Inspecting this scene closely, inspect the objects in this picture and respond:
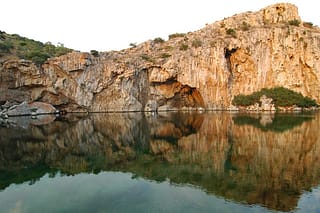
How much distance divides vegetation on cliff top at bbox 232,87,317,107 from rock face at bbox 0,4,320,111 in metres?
2.96

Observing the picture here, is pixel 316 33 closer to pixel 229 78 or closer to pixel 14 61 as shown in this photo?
pixel 229 78

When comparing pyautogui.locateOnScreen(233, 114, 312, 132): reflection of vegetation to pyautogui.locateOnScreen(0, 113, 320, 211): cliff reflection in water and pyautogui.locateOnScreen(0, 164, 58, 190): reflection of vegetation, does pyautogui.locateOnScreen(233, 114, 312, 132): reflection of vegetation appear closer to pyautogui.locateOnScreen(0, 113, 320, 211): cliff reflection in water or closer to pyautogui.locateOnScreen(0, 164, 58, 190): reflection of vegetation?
pyautogui.locateOnScreen(0, 113, 320, 211): cliff reflection in water

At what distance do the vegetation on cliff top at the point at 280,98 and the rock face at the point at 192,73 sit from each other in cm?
296

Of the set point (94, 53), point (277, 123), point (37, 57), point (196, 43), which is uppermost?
point (196, 43)

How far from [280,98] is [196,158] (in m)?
43.6

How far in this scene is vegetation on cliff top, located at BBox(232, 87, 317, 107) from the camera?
55.8 meters

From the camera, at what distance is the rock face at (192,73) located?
58.4m

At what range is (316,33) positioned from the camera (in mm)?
63500

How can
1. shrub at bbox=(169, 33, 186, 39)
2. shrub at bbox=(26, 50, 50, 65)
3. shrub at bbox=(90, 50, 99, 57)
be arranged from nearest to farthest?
shrub at bbox=(26, 50, 50, 65) → shrub at bbox=(90, 50, 99, 57) → shrub at bbox=(169, 33, 186, 39)

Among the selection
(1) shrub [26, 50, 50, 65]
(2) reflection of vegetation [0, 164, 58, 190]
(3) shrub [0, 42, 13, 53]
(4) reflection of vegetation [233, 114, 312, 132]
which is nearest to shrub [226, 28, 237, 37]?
(4) reflection of vegetation [233, 114, 312, 132]

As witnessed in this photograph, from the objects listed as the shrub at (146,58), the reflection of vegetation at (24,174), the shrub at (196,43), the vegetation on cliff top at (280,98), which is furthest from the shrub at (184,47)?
the reflection of vegetation at (24,174)

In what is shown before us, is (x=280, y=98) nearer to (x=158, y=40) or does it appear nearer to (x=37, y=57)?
(x=158, y=40)

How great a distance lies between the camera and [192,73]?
60469mm

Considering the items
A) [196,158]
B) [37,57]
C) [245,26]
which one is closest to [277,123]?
[196,158]
